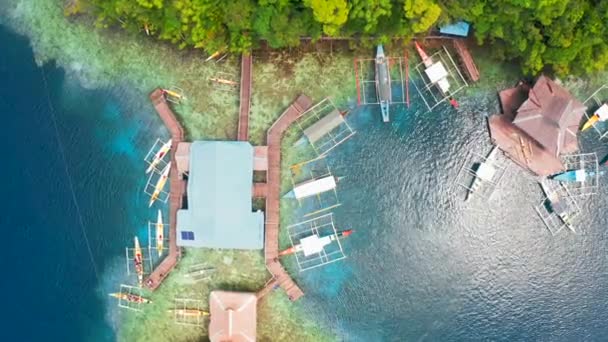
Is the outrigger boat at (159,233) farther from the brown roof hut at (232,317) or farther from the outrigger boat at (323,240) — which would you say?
the outrigger boat at (323,240)

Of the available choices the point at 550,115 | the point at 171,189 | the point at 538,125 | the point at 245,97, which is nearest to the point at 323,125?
the point at 245,97

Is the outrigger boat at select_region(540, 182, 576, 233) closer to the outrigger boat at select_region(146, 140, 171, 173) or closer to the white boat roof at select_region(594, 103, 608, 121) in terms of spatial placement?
the white boat roof at select_region(594, 103, 608, 121)

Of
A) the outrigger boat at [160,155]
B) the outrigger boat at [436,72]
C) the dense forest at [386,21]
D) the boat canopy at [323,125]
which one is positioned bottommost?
the outrigger boat at [160,155]

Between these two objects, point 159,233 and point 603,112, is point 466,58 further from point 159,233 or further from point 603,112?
point 159,233

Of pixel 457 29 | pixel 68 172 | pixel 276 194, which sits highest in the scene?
pixel 457 29

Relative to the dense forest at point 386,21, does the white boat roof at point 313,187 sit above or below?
below

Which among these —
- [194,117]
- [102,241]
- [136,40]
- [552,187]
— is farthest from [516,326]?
[136,40]

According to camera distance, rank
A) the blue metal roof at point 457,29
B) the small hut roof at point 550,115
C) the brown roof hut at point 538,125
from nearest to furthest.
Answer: the small hut roof at point 550,115
the brown roof hut at point 538,125
the blue metal roof at point 457,29

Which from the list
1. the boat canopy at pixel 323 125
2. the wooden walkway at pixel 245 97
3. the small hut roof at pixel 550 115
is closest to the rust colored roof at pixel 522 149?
the small hut roof at pixel 550 115
